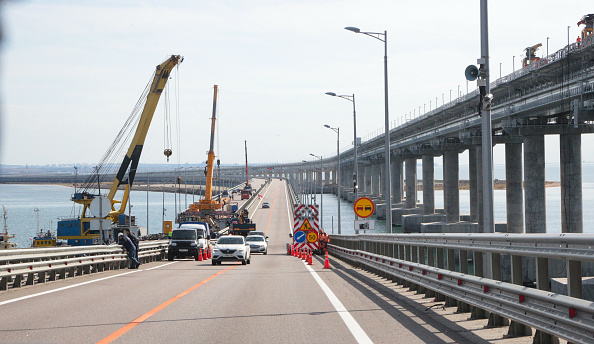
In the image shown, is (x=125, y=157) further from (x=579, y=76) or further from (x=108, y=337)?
(x=108, y=337)

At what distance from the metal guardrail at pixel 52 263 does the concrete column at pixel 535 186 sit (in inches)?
1547

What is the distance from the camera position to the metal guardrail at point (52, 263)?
58.9 ft

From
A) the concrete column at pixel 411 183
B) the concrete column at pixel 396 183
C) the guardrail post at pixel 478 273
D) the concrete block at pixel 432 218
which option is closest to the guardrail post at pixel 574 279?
the guardrail post at pixel 478 273

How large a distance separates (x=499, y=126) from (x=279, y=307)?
60.3 meters

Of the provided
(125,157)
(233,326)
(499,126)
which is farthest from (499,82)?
(233,326)

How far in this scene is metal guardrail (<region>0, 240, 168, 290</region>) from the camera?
17938 millimetres

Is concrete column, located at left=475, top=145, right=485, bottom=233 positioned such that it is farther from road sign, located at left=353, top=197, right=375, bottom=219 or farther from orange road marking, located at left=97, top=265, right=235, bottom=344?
orange road marking, located at left=97, top=265, right=235, bottom=344

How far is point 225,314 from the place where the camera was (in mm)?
12539

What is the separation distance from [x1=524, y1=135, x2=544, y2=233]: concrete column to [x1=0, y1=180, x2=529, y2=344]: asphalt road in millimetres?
46368

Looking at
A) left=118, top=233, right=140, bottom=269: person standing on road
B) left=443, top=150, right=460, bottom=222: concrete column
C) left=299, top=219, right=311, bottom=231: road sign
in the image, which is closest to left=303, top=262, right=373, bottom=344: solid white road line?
left=118, top=233, right=140, bottom=269: person standing on road

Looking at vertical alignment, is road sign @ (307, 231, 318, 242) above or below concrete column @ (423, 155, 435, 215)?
below

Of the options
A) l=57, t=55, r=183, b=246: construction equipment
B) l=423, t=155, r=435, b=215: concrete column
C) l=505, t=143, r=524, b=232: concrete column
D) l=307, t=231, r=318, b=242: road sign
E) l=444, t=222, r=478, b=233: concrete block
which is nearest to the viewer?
l=307, t=231, r=318, b=242: road sign

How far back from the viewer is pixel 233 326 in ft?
36.1

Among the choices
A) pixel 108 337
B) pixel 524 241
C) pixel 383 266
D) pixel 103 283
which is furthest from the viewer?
pixel 383 266
